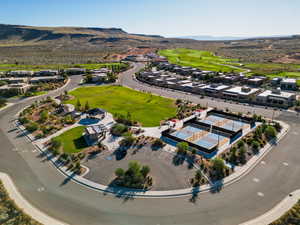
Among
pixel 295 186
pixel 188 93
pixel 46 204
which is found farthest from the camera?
pixel 188 93

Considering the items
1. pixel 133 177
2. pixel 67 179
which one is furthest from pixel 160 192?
pixel 67 179

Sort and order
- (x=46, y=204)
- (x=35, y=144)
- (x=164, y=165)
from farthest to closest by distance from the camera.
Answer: (x=35, y=144) < (x=164, y=165) < (x=46, y=204)

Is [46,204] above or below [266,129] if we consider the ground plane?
below

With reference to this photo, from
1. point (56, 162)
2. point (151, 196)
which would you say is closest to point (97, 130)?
point (56, 162)

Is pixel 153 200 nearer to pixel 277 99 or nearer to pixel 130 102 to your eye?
pixel 130 102

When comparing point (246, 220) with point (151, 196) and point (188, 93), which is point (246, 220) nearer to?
point (151, 196)

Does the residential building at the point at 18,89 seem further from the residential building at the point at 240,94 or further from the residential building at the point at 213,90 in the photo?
the residential building at the point at 240,94

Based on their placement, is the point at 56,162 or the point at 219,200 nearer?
the point at 219,200
